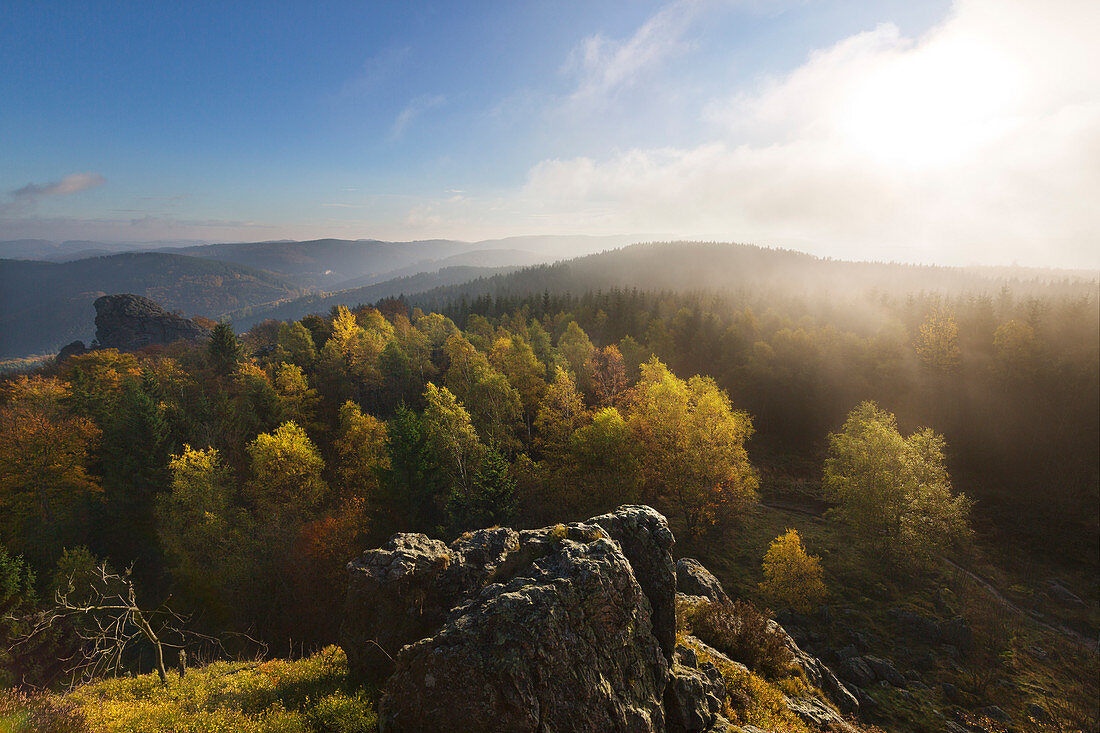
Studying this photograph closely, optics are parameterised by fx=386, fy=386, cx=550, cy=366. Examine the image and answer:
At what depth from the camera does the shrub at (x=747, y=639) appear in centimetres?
1941

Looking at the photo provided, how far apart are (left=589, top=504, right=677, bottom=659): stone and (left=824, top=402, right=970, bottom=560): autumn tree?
3269 cm

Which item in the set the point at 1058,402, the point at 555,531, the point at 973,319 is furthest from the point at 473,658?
the point at 973,319

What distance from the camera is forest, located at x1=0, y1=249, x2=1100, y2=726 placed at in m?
35.3

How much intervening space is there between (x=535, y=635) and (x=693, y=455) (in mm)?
30768

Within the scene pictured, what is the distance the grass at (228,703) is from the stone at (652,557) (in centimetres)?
1037

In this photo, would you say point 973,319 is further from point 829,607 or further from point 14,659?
point 14,659

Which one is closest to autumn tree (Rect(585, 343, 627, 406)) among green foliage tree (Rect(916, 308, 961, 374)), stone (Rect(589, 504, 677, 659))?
stone (Rect(589, 504, 677, 659))

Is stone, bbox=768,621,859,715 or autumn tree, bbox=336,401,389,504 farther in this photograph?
autumn tree, bbox=336,401,389,504

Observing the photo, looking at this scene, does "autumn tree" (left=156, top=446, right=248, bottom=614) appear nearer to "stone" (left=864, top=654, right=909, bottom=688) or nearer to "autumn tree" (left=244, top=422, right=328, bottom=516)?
"autumn tree" (left=244, top=422, right=328, bottom=516)

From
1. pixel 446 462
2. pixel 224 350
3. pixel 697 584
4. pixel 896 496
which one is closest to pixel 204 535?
pixel 446 462

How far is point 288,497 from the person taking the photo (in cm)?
3966

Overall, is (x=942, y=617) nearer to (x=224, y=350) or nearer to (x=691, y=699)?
(x=691, y=699)

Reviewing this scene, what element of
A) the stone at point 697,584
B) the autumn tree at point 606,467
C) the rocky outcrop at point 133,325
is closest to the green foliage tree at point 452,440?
the autumn tree at point 606,467

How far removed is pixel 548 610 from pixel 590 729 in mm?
3257
